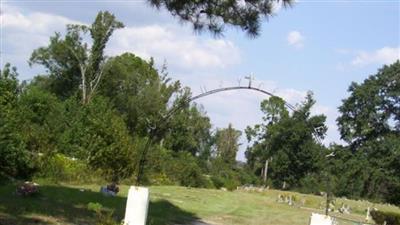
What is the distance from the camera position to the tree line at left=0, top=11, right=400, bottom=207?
3062 cm

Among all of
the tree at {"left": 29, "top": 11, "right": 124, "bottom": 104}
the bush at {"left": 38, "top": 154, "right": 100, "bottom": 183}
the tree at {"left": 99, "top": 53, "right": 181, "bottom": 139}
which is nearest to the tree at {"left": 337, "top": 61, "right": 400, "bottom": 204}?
the tree at {"left": 99, "top": 53, "right": 181, "bottom": 139}

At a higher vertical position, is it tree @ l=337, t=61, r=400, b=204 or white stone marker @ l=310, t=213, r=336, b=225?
tree @ l=337, t=61, r=400, b=204

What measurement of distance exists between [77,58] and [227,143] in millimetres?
22569

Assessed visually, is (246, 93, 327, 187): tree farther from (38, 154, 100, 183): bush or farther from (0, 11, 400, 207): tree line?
(38, 154, 100, 183): bush

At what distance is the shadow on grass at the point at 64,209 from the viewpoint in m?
12.5

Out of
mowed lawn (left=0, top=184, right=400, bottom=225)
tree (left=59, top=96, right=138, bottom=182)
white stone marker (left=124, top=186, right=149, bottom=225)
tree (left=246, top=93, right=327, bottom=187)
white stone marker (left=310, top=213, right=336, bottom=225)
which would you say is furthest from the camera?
tree (left=246, top=93, right=327, bottom=187)

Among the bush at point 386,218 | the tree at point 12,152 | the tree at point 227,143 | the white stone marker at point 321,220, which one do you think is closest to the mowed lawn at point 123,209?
the tree at point 12,152

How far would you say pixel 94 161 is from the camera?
2914 cm

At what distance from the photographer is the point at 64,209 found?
14734mm

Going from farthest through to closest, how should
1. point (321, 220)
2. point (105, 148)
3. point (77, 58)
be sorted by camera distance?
point (77, 58) < point (105, 148) < point (321, 220)

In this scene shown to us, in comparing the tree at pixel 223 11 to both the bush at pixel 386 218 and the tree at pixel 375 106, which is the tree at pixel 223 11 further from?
the tree at pixel 375 106

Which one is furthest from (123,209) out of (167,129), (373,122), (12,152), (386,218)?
(373,122)

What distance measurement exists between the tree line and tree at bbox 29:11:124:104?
0.33ft

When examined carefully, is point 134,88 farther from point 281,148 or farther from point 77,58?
point 281,148
